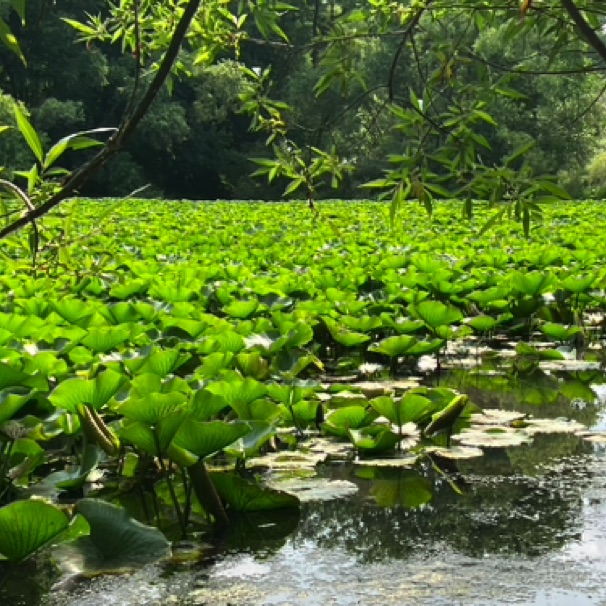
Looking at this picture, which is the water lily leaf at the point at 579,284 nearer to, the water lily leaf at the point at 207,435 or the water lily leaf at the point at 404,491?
the water lily leaf at the point at 404,491

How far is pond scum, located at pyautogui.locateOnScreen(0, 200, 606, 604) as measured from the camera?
169 centimetres

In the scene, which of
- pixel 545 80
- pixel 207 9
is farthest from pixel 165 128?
pixel 207 9

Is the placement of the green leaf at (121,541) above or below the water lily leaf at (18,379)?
below

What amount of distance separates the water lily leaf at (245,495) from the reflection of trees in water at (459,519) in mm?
59

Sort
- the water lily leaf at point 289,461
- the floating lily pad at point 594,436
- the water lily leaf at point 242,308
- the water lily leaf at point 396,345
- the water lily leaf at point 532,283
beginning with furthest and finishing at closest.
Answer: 1. the water lily leaf at point 532,283
2. the water lily leaf at point 242,308
3. the water lily leaf at point 396,345
4. the floating lily pad at point 594,436
5. the water lily leaf at point 289,461

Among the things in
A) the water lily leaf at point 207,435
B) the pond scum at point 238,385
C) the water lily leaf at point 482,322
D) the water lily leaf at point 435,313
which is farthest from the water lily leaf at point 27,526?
the water lily leaf at point 482,322

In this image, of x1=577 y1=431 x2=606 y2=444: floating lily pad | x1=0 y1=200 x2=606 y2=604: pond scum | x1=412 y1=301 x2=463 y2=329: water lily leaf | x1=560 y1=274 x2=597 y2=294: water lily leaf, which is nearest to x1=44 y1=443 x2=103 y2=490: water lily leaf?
x1=0 y1=200 x2=606 y2=604: pond scum

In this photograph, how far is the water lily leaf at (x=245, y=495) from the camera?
5.78 feet

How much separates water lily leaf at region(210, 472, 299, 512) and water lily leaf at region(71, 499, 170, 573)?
0.27 meters

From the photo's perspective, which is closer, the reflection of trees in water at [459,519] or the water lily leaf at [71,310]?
the reflection of trees in water at [459,519]

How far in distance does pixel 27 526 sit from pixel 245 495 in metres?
0.49

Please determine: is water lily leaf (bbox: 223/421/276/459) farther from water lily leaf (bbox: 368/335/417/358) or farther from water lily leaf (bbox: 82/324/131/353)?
water lily leaf (bbox: 368/335/417/358)

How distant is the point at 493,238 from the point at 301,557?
18.5ft

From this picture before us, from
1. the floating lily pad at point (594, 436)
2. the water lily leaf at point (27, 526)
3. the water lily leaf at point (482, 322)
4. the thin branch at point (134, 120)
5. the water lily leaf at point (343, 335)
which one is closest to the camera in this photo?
the water lily leaf at point (27, 526)
